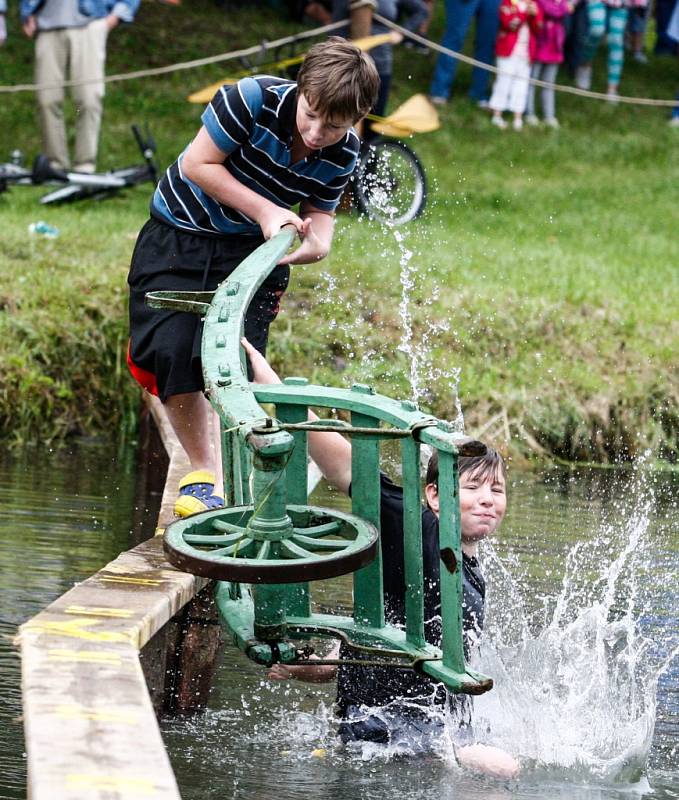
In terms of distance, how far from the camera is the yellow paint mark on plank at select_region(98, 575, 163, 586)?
3512mm

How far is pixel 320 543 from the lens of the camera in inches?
111

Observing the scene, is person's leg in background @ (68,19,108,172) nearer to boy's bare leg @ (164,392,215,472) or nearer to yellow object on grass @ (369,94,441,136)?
yellow object on grass @ (369,94,441,136)

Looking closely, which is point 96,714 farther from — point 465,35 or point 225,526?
point 465,35

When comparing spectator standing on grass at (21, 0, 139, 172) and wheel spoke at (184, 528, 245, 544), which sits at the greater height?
spectator standing on grass at (21, 0, 139, 172)

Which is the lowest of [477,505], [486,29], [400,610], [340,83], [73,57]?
[400,610]

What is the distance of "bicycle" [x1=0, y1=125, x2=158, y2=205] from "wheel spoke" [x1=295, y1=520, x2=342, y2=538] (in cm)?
719

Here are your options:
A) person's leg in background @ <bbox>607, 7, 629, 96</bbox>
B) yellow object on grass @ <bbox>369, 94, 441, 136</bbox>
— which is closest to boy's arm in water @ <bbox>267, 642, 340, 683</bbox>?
yellow object on grass @ <bbox>369, 94, 441, 136</bbox>

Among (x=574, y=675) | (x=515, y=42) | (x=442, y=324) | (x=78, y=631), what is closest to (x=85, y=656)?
(x=78, y=631)

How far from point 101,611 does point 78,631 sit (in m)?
0.22

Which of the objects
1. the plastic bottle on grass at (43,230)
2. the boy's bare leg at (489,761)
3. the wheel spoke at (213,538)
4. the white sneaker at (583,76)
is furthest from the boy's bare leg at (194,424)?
the white sneaker at (583,76)

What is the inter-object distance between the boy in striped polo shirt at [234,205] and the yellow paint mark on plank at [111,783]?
5.81 feet

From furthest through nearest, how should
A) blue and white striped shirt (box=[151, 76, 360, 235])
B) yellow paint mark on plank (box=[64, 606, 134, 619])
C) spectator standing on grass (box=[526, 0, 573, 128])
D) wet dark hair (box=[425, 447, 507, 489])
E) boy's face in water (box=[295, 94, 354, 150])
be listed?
1. spectator standing on grass (box=[526, 0, 573, 128])
2. blue and white striped shirt (box=[151, 76, 360, 235])
3. wet dark hair (box=[425, 447, 507, 489])
4. boy's face in water (box=[295, 94, 354, 150])
5. yellow paint mark on plank (box=[64, 606, 134, 619])

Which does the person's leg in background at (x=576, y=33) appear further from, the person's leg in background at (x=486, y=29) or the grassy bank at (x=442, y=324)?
the grassy bank at (x=442, y=324)

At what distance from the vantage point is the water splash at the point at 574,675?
3816mm
